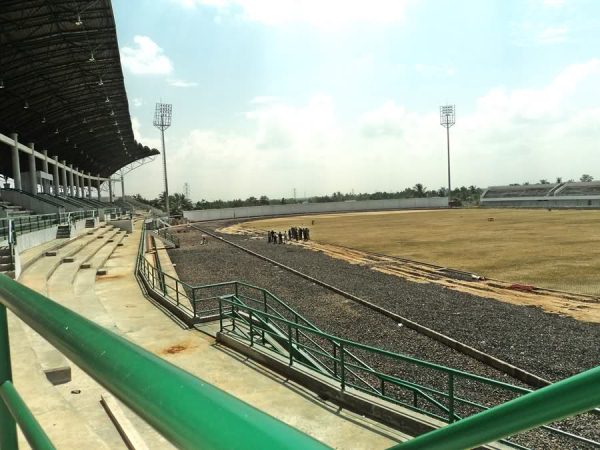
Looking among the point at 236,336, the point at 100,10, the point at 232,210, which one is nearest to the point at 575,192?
the point at 232,210

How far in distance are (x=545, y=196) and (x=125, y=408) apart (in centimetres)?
11909

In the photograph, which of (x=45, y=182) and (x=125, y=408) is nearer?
(x=125, y=408)

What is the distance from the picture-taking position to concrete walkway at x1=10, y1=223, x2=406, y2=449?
459cm

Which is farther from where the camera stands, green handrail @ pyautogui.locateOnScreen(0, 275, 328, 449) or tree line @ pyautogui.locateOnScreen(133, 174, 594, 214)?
tree line @ pyautogui.locateOnScreen(133, 174, 594, 214)

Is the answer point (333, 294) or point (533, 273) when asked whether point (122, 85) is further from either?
point (533, 273)

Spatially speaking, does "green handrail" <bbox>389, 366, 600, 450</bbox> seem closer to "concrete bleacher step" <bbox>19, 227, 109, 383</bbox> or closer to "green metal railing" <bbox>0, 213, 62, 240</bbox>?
"concrete bleacher step" <bbox>19, 227, 109, 383</bbox>

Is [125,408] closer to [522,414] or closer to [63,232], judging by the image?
[522,414]

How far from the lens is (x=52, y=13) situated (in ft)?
93.1

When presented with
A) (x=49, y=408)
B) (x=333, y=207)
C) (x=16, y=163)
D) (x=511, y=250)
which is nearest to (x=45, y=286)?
(x=49, y=408)

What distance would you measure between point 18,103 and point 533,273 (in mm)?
44053

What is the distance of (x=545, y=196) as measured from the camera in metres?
106

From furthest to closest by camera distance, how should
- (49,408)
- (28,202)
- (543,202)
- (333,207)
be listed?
1. (333,207)
2. (543,202)
3. (28,202)
4. (49,408)

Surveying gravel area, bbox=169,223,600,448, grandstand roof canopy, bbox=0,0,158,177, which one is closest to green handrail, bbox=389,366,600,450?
gravel area, bbox=169,223,600,448

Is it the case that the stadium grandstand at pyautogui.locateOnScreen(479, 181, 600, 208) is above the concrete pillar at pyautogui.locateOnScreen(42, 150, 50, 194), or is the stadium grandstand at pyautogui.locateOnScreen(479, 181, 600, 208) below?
below
